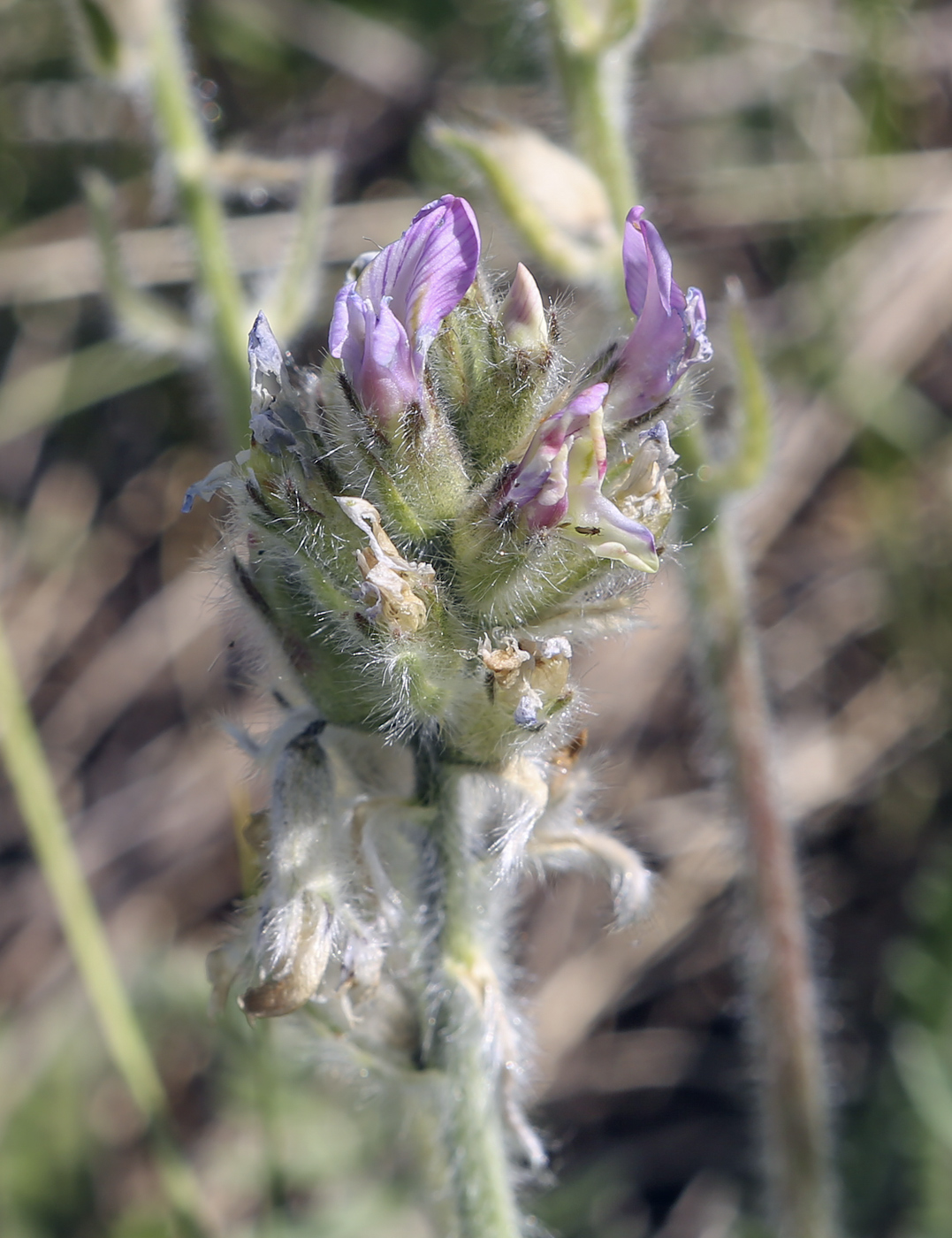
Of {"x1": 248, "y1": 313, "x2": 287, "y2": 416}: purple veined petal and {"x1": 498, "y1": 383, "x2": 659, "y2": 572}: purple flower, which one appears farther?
{"x1": 248, "y1": 313, "x2": 287, "y2": 416}: purple veined petal

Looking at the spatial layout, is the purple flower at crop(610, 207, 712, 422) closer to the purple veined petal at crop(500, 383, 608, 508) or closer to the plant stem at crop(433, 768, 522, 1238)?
the purple veined petal at crop(500, 383, 608, 508)

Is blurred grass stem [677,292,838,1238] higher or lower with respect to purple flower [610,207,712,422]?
lower

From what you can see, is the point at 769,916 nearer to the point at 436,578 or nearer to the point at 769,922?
the point at 769,922

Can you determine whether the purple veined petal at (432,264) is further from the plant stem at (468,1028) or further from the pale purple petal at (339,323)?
the plant stem at (468,1028)

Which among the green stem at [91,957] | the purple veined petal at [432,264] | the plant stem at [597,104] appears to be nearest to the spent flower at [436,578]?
the purple veined petal at [432,264]

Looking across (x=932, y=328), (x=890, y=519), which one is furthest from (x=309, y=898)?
(x=932, y=328)

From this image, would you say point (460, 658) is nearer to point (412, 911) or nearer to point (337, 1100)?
point (412, 911)

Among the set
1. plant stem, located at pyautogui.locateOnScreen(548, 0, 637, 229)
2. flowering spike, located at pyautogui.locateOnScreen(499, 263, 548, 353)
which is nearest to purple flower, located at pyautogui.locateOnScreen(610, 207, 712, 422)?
flowering spike, located at pyautogui.locateOnScreen(499, 263, 548, 353)
